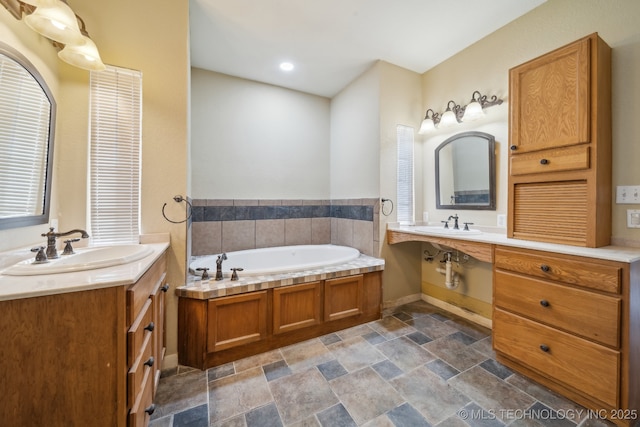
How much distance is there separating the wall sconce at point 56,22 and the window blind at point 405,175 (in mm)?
2609

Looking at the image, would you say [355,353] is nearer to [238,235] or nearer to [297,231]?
[297,231]

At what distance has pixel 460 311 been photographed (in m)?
2.54

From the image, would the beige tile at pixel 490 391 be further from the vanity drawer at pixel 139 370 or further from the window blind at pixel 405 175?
the vanity drawer at pixel 139 370

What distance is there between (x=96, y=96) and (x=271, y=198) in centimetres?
185

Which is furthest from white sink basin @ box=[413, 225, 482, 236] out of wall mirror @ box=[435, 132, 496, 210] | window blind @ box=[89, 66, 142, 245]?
window blind @ box=[89, 66, 142, 245]

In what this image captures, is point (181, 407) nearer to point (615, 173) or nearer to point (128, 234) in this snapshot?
point (128, 234)

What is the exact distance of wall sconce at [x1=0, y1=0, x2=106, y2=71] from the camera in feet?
3.58

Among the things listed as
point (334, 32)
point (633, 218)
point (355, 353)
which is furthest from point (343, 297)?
point (334, 32)

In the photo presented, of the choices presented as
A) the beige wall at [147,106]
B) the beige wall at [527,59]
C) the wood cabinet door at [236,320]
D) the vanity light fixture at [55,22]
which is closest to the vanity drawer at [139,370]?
the wood cabinet door at [236,320]

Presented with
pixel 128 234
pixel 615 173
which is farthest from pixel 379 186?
pixel 128 234

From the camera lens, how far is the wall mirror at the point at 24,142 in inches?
43.9

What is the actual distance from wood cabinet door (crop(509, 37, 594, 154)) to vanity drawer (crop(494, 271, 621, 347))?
92cm

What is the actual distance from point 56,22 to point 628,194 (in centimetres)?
328

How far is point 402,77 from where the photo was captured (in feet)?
9.11
